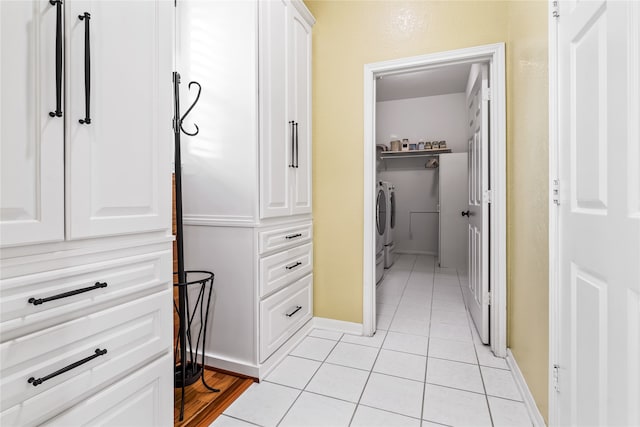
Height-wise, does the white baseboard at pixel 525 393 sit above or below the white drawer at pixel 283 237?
below

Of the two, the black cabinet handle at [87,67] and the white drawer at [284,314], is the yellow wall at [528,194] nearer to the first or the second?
the white drawer at [284,314]

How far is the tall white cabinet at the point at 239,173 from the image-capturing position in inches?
70.8

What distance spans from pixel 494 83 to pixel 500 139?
1.31 ft

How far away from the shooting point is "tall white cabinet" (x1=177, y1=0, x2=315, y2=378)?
1799mm

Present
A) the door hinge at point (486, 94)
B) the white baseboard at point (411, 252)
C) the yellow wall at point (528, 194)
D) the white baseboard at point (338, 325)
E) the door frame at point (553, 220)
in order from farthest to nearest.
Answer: the white baseboard at point (411, 252) → the white baseboard at point (338, 325) → the door hinge at point (486, 94) → the yellow wall at point (528, 194) → the door frame at point (553, 220)

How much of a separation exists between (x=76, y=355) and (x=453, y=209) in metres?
4.91

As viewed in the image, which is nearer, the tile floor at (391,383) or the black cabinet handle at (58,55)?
the black cabinet handle at (58,55)

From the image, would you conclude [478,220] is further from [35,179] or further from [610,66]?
[35,179]

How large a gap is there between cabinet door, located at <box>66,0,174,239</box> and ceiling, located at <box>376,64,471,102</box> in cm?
385

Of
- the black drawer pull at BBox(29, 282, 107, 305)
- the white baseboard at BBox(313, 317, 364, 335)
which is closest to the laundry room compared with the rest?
the white baseboard at BBox(313, 317, 364, 335)

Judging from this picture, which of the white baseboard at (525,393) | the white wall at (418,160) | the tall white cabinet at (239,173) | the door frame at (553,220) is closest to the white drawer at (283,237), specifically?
the tall white cabinet at (239,173)

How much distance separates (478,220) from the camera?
243 cm

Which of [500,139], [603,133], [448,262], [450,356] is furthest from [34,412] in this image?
[448,262]

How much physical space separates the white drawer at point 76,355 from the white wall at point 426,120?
5297 millimetres
